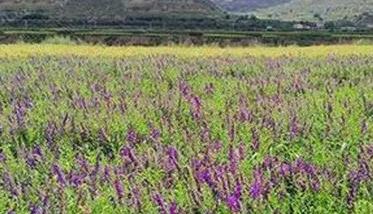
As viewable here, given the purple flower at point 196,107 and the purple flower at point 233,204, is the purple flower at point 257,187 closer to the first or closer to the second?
the purple flower at point 233,204

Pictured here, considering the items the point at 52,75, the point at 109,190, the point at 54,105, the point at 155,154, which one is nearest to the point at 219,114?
the point at 54,105

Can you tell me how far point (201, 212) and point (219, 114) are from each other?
3568mm

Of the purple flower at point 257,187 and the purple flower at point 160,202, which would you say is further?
the purple flower at point 257,187

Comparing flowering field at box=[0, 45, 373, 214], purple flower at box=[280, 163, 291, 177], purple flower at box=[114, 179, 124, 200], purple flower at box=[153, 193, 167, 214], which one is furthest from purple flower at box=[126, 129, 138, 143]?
purple flower at box=[153, 193, 167, 214]

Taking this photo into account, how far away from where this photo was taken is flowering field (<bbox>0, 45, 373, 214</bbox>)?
4211 millimetres

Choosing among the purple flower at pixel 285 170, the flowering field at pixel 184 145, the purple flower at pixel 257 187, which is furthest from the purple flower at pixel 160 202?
the purple flower at pixel 285 170

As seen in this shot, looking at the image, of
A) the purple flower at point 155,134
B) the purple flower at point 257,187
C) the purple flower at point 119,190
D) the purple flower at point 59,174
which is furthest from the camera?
the purple flower at point 155,134

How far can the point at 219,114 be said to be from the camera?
24.7 ft

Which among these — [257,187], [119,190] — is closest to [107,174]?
[119,190]

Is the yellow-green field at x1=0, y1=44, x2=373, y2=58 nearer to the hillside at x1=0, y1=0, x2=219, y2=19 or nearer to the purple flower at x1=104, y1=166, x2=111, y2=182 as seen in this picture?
the purple flower at x1=104, y1=166, x2=111, y2=182

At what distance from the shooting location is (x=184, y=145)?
5992 millimetres

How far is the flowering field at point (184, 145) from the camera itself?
421 cm

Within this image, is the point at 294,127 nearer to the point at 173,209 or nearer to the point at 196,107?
the point at 196,107

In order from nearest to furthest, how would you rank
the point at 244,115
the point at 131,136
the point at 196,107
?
the point at 131,136 < the point at 244,115 < the point at 196,107
